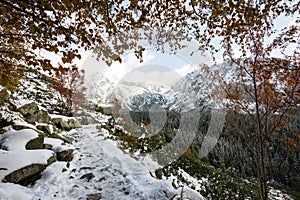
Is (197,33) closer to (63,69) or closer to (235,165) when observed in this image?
(63,69)

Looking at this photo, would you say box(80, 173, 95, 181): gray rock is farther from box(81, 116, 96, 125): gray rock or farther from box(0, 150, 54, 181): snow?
box(81, 116, 96, 125): gray rock

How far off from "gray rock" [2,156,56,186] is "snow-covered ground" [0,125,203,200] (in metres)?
0.15

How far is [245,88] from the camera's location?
7.00 meters

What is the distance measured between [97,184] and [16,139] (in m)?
3.00

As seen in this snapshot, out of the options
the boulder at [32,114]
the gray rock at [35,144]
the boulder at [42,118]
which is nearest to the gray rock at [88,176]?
the gray rock at [35,144]

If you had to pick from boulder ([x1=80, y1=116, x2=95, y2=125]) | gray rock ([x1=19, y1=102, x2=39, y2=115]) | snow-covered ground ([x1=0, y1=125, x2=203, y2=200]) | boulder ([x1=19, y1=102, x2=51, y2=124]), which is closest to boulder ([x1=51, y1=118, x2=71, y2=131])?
boulder ([x1=19, y1=102, x2=51, y2=124])

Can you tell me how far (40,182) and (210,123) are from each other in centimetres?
9188

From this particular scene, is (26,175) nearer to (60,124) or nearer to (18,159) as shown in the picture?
(18,159)

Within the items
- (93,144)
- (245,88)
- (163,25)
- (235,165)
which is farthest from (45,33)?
(235,165)

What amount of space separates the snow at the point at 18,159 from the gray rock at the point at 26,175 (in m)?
0.09

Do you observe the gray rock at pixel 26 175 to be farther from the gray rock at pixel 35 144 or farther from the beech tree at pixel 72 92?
the beech tree at pixel 72 92

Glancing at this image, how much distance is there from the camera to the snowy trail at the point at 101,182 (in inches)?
164

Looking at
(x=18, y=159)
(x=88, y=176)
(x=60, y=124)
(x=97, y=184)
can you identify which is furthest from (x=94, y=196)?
(x=60, y=124)

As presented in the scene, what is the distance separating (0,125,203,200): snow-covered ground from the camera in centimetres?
405
